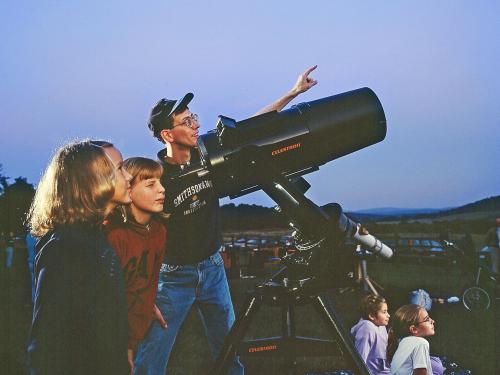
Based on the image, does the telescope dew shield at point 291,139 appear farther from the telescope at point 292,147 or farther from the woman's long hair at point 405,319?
the woman's long hair at point 405,319

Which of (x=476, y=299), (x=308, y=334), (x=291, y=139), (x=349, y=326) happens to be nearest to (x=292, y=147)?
(x=291, y=139)

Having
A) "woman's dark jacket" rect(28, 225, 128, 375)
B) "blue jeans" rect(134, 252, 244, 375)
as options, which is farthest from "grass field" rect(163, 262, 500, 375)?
"woman's dark jacket" rect(28, 225, 128, 375)

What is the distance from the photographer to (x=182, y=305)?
312cm

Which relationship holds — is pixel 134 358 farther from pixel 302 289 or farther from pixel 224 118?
pixel 224 118

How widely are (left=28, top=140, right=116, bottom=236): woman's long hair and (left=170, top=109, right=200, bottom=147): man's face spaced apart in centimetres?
121

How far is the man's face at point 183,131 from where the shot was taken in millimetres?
3277

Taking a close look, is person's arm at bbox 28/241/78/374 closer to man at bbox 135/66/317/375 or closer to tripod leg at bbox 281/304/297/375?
tripod leg at bbox 281/304/297/375

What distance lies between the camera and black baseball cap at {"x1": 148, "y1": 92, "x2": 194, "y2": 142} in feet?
10.7

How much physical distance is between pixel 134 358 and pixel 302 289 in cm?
125

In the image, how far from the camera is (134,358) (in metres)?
3.10

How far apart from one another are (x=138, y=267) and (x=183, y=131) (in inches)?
34.2

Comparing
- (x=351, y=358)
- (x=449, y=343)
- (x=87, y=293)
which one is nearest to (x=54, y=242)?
(x=87, y=293)

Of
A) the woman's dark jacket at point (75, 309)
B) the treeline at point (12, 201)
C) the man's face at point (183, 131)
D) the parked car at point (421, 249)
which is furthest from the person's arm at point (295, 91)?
the treeline at point (12, 201)

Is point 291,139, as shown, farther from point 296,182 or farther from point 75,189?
point 75,189
